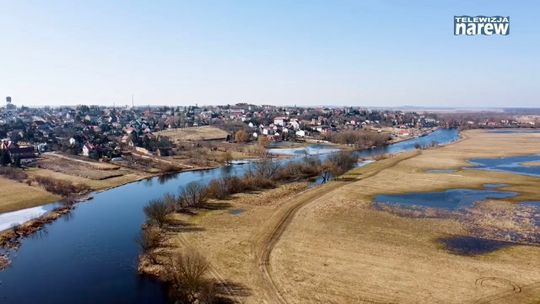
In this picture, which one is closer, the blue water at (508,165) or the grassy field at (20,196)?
the grassy field at (20,196)

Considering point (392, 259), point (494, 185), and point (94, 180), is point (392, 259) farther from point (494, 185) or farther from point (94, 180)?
point (94, 180)

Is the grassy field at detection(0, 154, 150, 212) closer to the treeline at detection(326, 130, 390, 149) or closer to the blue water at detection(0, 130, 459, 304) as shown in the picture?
the blue water at detection(0, 130, 459, 304)

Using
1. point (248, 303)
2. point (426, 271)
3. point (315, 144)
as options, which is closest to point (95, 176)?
point (248, 303)

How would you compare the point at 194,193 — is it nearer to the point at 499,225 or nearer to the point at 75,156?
the point at 499,225

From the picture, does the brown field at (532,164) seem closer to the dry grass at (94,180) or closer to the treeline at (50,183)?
the dry grass at (94,180)

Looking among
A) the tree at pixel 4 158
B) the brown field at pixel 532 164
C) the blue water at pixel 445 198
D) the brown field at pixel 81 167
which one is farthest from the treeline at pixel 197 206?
the tree at pixel 4 158

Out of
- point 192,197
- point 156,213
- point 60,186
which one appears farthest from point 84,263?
point 60,186
